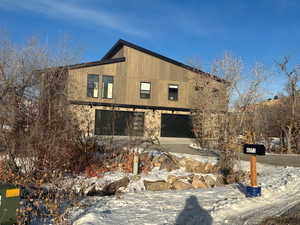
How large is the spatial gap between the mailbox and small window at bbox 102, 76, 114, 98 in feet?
72.2

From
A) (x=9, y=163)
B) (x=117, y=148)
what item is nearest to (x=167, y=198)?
(x=9, y=163)

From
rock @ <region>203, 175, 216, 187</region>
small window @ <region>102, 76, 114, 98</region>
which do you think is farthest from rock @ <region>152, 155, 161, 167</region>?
small window @ <region>102, 76, 114, 98</region>

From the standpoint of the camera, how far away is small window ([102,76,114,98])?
25953mm

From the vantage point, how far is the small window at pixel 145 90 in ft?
88.3

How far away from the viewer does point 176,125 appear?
2764 centimetres

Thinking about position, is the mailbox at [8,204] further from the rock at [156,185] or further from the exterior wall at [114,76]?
the exterior wall at [114,76]

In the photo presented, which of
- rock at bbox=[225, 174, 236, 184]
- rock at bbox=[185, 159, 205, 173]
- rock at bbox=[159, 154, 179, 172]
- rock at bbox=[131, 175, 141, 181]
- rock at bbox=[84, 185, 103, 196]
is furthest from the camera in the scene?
rock at bbox=[185, 159, 205, 173]

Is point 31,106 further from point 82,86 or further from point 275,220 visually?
point 82,86

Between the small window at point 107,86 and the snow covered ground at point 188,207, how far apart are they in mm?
19244

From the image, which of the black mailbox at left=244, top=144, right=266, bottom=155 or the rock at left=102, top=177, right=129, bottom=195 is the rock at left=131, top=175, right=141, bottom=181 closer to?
the rock at left=102, top=177, right=129, bottom=195

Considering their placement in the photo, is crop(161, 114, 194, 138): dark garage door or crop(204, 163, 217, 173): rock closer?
crop(204, 163, 217, 173): rock

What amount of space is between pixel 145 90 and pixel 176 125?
447 centimetres

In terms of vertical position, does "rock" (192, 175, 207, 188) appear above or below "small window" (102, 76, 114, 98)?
below

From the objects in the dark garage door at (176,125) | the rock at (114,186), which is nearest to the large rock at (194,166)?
the rock at (114,186)
